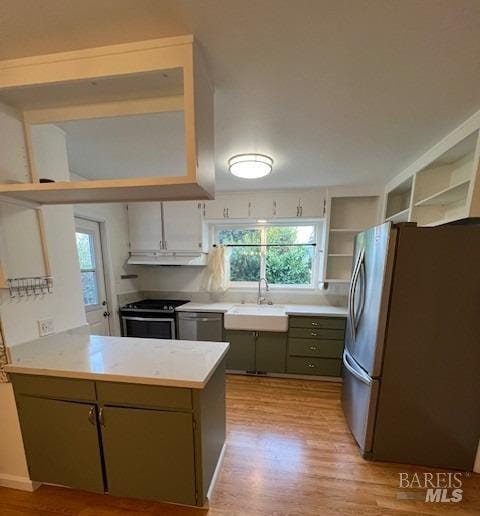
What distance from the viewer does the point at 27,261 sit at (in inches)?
54.2

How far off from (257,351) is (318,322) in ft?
2.68


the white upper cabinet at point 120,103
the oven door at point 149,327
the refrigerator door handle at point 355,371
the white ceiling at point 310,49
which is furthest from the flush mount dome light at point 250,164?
A: the oven door at point 149,327

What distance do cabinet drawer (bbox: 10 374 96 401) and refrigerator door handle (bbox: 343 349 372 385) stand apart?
70.1 inches

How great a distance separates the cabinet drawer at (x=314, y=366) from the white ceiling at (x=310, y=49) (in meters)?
2.37

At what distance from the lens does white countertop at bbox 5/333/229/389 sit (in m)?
1.19

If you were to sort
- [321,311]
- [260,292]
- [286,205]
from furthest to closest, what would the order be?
[260,292] → [286,205] → [321,311]

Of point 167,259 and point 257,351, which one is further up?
point 167,259

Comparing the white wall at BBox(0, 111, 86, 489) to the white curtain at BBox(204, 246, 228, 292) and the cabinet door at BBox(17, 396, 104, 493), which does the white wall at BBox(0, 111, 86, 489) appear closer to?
the cabinet door at BBox(17, 396, 104, 493)

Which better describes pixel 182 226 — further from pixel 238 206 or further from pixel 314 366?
pixel 314 366

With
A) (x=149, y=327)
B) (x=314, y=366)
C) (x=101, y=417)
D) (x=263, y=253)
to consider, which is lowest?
(x=314, y=366)

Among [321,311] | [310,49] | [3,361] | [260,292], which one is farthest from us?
[260,292]

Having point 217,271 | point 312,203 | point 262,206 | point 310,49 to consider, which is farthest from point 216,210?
point 310,49

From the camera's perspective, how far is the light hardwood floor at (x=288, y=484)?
1.34m

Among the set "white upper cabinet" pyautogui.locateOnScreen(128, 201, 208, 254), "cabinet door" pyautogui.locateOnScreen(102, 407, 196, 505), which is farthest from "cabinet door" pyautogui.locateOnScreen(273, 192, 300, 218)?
"cabinet door" pyautogui.locateOnScreen(102, 407, 196, 505)
